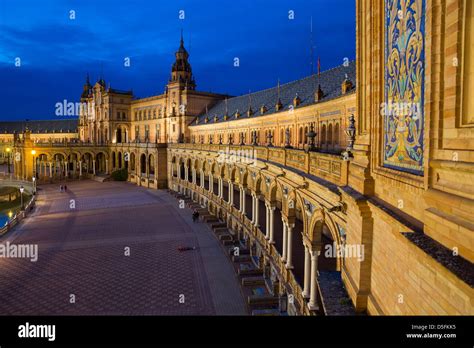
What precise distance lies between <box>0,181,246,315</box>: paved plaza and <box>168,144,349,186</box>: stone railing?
797 centimetres

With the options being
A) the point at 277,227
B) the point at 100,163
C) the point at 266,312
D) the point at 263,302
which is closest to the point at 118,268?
the point at 263,302

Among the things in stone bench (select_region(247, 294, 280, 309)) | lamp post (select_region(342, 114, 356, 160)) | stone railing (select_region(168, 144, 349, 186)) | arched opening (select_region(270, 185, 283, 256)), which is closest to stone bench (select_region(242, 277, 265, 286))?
arched opening (select_region(270, 185, 283, 256))

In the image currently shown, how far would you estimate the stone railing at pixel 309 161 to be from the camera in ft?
31.4

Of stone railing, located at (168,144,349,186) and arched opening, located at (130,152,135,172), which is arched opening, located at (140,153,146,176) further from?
stone railing, located at (168,144,349,186)

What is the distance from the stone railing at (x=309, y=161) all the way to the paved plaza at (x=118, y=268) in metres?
7.97

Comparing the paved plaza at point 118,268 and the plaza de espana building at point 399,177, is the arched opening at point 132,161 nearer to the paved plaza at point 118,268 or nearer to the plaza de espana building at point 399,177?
the paved plaza at point 118,268

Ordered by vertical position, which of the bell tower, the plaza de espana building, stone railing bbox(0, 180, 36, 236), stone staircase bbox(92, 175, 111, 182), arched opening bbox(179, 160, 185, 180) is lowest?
stone railing bbox(0, 180, 36, 236)

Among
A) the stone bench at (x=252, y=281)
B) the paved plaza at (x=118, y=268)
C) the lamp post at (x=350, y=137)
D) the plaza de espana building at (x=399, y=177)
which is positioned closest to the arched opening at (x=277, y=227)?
the plaza de espana building at (x=399, y=177)

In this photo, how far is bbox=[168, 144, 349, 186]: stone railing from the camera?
9.59 meters

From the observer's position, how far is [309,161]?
41.6 feet

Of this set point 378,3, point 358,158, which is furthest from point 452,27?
point 358,158

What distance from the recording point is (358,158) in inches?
319

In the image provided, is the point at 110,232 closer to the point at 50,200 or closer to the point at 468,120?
the point at 50,200
